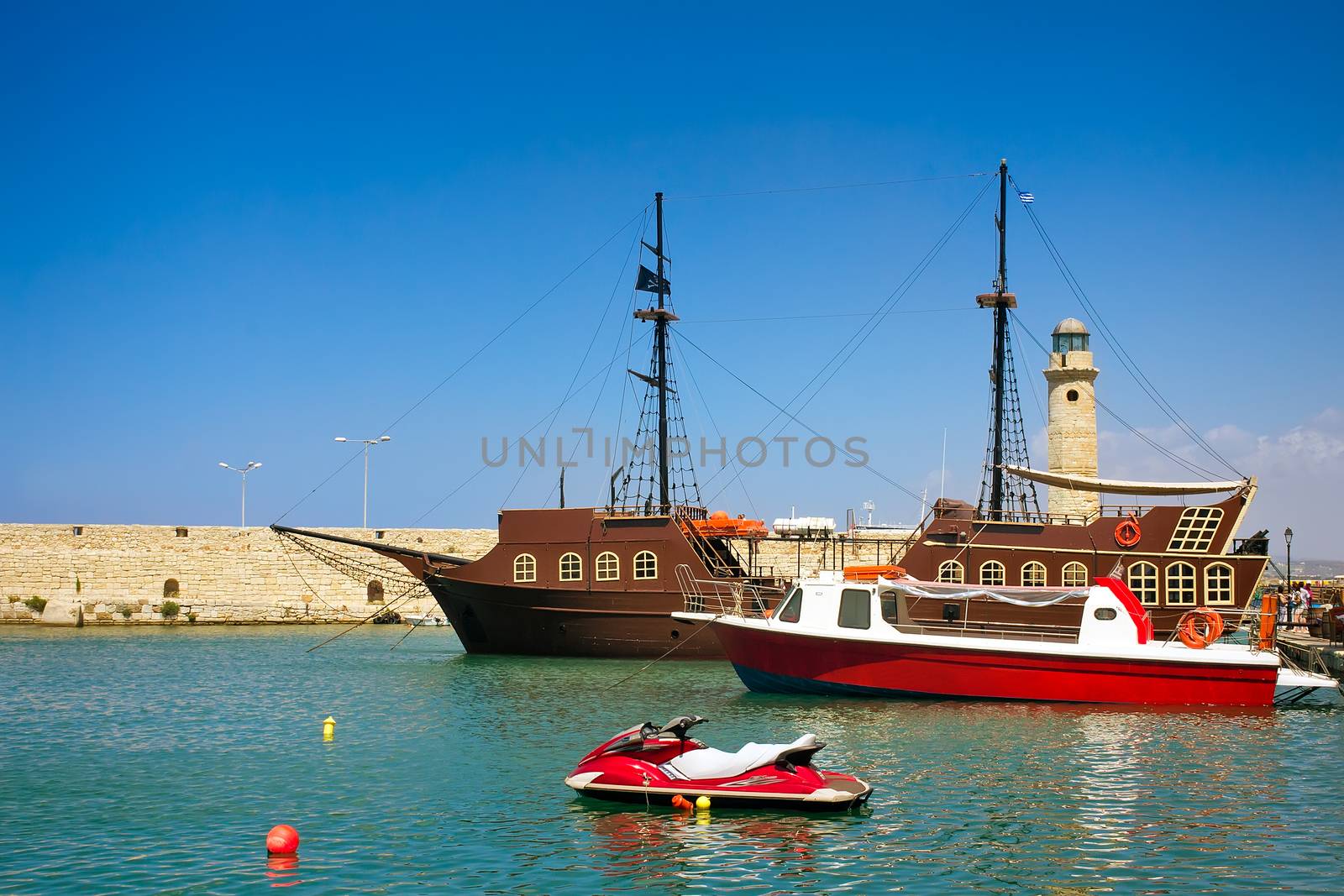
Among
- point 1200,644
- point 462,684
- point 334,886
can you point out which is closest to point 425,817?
point 334,886

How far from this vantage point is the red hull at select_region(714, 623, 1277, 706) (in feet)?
61.4

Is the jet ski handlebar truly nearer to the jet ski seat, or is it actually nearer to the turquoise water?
the jet ski seat

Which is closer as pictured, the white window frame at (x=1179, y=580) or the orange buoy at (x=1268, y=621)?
the orange buoy at (x=1268, y=621)

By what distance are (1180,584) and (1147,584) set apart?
0.68 meters

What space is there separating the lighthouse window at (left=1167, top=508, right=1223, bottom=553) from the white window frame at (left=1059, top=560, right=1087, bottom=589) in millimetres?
1870

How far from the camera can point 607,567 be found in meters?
29.1

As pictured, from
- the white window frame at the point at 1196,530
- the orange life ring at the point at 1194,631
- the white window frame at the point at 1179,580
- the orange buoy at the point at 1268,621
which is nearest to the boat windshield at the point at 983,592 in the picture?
the orange life ring at the point at 1194,631

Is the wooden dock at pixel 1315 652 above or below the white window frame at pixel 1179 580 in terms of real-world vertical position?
below

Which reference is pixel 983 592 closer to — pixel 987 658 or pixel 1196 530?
pixel 987 658

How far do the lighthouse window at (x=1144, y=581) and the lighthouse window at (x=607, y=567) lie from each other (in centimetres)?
1229

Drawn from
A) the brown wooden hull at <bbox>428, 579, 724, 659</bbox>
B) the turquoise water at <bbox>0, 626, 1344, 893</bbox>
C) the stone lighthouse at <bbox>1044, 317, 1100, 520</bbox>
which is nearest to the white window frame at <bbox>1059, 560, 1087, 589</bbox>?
the turquoise water at <bbox>0, 626, 1344, 893</bbox>

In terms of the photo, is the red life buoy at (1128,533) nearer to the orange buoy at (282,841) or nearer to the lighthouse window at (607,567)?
the lighthouse window at (607,567)

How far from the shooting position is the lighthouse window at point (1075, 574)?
25109 millimetres

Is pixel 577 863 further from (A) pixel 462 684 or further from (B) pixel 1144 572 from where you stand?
(B) pixel 1144 572
